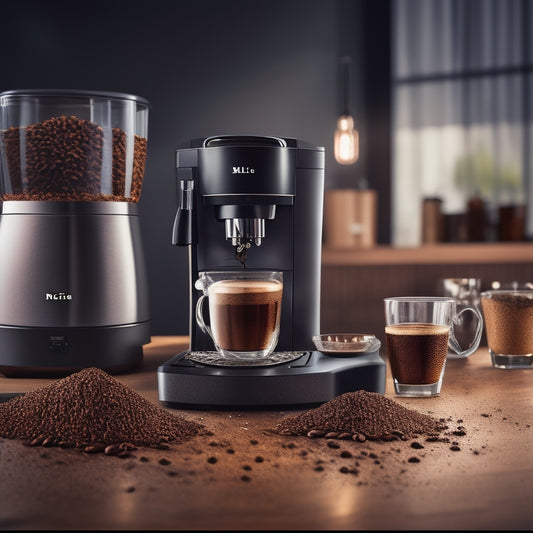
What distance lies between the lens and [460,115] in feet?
13.9

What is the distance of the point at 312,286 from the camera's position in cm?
145

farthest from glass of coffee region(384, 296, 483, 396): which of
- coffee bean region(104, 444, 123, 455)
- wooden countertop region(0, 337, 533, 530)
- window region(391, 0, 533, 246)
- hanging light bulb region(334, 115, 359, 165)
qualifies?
window region(391, 0, 533, 246)

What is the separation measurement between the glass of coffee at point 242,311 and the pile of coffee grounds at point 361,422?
24 centimetres

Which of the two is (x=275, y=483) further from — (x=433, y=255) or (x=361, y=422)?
(x=433, y=255)

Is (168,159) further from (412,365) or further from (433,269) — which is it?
(412,365)

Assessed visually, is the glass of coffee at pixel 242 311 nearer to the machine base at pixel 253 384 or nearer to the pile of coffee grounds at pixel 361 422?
the machine base at pixel 253 384

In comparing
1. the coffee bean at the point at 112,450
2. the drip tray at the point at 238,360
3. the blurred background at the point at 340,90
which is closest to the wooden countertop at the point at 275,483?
the coffee bean at the point at 112,450

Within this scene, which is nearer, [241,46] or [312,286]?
[312,286]

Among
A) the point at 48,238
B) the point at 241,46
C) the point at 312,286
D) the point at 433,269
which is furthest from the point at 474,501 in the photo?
the point at 241,46

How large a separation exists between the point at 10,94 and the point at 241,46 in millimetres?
2695

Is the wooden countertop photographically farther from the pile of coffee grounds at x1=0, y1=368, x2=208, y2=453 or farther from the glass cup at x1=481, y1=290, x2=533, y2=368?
the glass cup at x1=481, y1=290, x2=533, y2=368

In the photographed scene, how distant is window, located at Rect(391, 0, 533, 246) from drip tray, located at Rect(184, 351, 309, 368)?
288 cm

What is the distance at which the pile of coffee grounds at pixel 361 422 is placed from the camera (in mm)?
982

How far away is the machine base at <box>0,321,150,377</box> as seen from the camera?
4.66 feet
